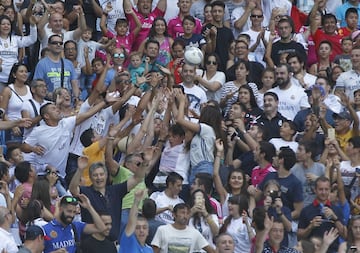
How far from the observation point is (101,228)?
59.2ft

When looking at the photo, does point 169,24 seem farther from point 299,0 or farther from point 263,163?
point 263,163

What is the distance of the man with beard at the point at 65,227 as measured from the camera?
58.0 ft

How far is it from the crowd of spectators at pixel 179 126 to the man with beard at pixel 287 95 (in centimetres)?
2

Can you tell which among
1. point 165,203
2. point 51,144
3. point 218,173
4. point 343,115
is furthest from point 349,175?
point 51,144

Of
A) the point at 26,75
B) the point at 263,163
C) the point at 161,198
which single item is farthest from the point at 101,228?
the point at 26,75

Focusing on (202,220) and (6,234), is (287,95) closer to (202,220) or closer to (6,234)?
(202,220)

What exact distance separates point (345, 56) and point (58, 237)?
8497mm

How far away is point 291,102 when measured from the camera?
75.3ft

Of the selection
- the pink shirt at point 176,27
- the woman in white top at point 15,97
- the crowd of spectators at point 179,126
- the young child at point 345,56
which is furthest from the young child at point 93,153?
the young child at point 345,56

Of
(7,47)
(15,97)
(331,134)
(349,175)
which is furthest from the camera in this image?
(7,47)

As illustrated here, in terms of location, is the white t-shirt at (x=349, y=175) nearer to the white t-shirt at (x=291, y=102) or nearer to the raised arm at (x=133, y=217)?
the white t-shirt at (x=291, y=102)

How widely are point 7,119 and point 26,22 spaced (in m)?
3.27

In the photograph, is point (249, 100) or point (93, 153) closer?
point (93, 153)

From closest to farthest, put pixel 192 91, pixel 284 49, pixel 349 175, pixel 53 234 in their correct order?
pixel 53 234 < pixel 349 175 < pixel 192 91 < pixel 284 49
